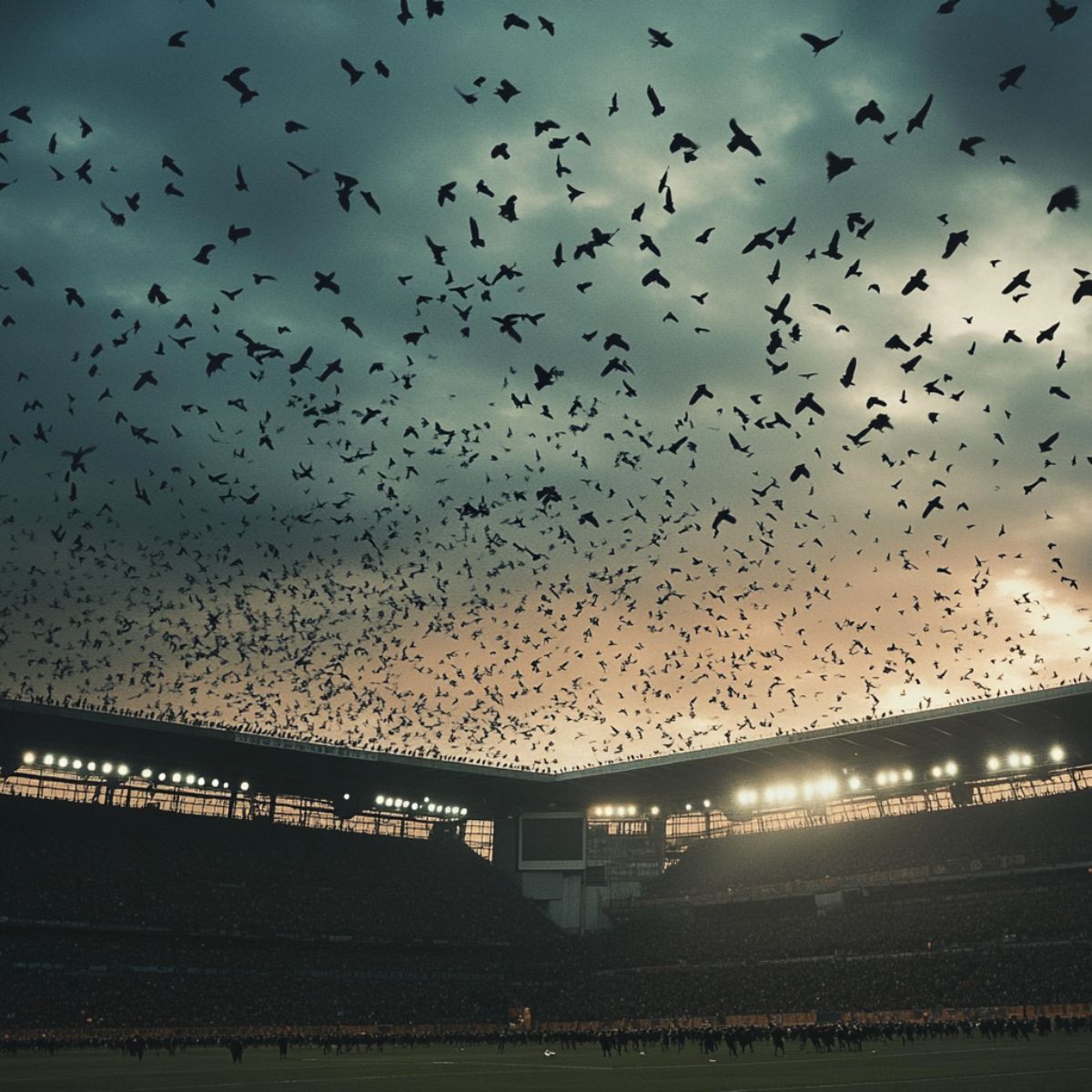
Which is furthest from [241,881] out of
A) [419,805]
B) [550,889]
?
[550,889]

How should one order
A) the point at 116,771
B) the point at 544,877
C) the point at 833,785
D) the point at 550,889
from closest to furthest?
1. the point at 116,771
2. the point at 833,785
3. the point at 550,889
4. the point at 544,877

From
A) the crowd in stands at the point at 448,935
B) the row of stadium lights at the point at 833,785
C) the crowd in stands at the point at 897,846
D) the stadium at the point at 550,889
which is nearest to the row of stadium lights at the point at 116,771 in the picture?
the stadium at the point at 550,889

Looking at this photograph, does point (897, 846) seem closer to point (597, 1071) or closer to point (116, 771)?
point (597, 1071)

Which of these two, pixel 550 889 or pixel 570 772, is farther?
pixel 550 889

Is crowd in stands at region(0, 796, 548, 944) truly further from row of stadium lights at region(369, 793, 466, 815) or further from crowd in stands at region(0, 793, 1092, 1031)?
row of stadium lights at region(369, 793, 466, 815)

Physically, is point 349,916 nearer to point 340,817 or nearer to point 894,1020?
point 340,817
